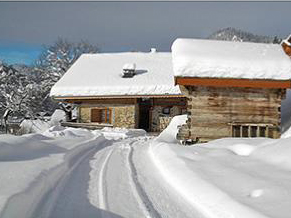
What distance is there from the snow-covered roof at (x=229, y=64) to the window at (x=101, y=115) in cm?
1004

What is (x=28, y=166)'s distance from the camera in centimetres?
477

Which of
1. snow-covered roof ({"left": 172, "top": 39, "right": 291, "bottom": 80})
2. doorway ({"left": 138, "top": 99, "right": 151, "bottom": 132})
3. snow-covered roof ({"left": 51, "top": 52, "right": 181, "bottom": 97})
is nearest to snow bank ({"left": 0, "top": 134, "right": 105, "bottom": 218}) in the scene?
snow-covered roof ({"left": 172, "top": 39, "right": 291, "bottom": 80})

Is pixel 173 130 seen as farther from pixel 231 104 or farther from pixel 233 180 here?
pixel 233 180

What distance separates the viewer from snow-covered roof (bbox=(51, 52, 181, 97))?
20953 mm

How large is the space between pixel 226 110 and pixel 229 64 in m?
1.91

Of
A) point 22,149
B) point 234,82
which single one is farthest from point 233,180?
point 234,82

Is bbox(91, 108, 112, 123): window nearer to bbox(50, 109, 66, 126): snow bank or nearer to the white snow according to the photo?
bbox(50, 109, 66, 126): snow bank

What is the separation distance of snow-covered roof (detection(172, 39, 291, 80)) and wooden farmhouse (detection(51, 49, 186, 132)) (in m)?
8.43

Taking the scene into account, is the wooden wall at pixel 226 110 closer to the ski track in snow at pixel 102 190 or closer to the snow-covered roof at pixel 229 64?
the snow-covered roof at pixel 229 64

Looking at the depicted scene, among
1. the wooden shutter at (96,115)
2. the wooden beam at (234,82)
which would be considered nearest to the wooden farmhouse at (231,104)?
the wooden beam at (234,82)

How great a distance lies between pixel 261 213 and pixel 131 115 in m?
18.3

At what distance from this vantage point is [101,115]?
21672mm

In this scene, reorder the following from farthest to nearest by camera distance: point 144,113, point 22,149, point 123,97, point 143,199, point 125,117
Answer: point 144,113, point 125,117, point 123,97, point 22,149, point 143,199

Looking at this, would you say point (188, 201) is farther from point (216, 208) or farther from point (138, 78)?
point (138, 78)
